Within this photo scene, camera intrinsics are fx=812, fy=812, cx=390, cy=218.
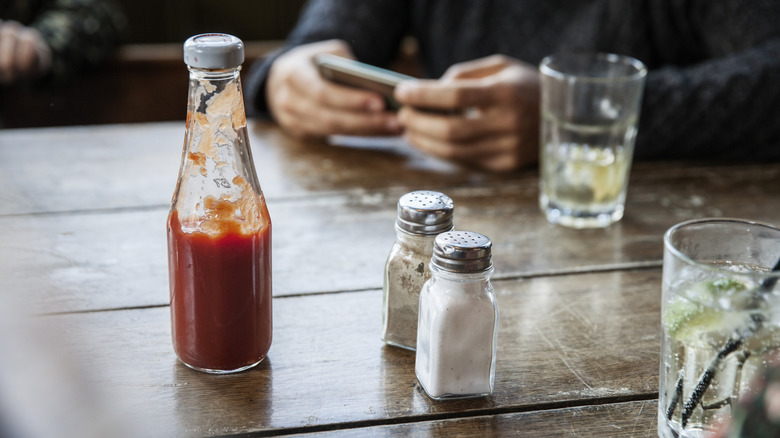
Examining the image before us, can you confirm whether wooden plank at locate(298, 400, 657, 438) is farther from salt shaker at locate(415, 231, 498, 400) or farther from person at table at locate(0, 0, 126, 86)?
person at table at locate(0, 0, 126, 86)

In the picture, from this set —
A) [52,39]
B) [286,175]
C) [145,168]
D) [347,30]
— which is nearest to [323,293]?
[286,175]

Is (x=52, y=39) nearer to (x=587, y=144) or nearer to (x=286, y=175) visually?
(x=286, y=175)

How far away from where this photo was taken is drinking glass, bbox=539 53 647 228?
1048 mm

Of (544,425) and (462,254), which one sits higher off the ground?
(462,254)

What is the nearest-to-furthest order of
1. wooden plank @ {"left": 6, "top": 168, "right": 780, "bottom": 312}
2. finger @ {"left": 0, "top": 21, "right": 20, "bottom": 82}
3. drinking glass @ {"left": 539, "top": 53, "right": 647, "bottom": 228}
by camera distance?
1. wooden plank @ {"left": 6, "top": 168, "right": 780, "bottom": 312}
2. drinking glass @ {"left": 539, "top": 53, "right": 647, "bottom": 228}
3. finger @ {"left": 0, "top": 21, "right": 20, "bottom": 82}

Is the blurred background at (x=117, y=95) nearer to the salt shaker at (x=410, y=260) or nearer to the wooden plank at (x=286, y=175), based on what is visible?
the wooden plank at (x=286, y=175)

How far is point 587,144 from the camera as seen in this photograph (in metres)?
1.08

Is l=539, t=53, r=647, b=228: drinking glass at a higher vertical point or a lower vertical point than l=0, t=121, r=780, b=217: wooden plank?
higher

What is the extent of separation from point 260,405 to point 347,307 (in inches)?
7.5

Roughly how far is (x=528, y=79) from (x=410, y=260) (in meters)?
0.65

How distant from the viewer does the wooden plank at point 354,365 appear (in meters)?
0.64

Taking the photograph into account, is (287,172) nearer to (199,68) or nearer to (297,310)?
(297,310)

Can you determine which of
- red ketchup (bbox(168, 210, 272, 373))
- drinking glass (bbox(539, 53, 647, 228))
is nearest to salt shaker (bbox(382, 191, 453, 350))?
red ketchup (bbox(168, 210, 272, 373))

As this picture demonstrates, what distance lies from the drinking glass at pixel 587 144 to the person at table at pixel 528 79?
0.15 metres
